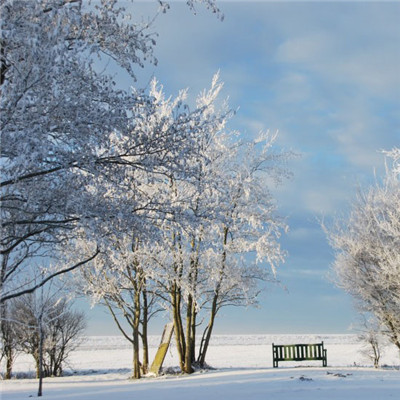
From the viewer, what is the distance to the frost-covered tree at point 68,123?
262 inches

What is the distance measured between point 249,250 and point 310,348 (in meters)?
4.13

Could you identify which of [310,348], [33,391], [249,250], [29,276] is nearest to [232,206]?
[249,250]

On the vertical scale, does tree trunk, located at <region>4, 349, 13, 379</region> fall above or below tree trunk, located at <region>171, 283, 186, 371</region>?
below

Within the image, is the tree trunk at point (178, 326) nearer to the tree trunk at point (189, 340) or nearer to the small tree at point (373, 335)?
the tree trunk at point (189, 340)

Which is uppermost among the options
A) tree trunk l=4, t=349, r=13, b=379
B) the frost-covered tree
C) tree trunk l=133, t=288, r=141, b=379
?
the frost-covered tree

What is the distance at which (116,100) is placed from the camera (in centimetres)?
802

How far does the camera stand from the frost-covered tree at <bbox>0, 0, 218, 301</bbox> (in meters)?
6.66

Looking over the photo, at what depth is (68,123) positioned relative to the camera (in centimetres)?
721

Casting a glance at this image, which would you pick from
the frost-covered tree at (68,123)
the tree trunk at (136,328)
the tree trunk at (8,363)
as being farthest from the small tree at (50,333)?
the frost-covered tree at (68,123)

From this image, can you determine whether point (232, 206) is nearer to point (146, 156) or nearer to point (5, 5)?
point (146, 156)

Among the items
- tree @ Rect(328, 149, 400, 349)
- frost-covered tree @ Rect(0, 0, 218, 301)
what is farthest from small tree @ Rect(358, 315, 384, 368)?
frost-covered tree @ Rect(0, 0, 218, 301)

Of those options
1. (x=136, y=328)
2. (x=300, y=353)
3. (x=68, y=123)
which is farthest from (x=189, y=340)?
(x=68, y=123)

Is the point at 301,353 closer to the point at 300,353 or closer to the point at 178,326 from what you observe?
the point at 300,353

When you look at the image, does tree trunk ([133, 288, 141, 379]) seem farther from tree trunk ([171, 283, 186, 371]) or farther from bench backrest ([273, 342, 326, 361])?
bench backrest ([273, 342, 326, 361])
